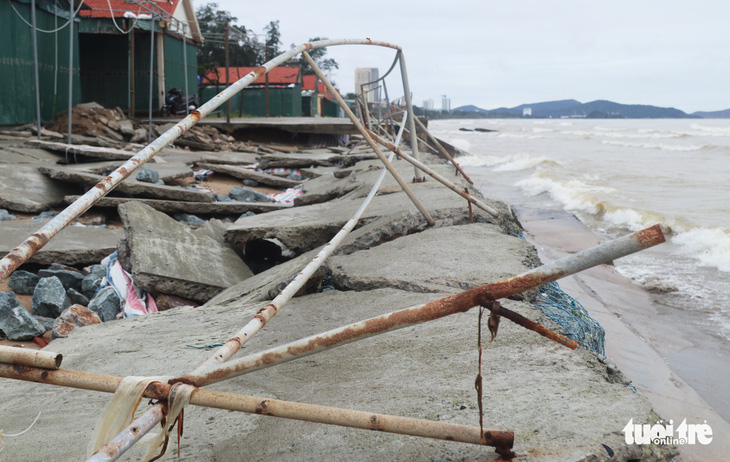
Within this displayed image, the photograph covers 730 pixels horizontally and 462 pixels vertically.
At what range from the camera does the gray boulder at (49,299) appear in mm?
3633

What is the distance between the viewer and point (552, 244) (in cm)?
792

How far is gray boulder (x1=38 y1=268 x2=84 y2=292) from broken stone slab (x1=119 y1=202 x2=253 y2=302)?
351 millimetres

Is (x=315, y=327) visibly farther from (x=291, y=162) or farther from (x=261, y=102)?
(x=261, y=102)

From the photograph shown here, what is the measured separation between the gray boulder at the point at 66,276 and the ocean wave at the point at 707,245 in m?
6.38

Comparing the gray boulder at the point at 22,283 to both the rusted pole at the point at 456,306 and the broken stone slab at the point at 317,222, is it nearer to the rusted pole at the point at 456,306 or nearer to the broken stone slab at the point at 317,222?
the broken stone slab at the point at 317,222

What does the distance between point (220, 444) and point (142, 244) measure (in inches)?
98.6

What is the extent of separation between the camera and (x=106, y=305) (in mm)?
3588

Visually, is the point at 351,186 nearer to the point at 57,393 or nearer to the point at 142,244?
the point at 142,244

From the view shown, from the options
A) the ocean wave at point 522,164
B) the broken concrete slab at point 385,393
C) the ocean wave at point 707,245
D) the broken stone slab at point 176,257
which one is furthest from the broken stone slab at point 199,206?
the ocean wave at point 522,164

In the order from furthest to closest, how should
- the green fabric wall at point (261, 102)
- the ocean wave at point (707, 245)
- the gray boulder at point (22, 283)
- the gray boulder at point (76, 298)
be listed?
the green fabric wall at point (261, 102)
the ocean wave at point (707, 245)
the gray boulder at point (22, 283)
the gray boulder at point (76, 298)

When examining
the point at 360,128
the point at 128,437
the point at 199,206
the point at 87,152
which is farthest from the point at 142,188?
the point at 128,437

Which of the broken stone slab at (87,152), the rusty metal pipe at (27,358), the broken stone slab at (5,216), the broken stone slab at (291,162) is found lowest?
the broken stone slab at (5,216)

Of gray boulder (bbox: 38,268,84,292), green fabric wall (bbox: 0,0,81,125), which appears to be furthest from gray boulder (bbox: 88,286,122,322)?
green fabric wall (bbox: 0,0,81,125)

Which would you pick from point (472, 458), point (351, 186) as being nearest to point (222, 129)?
point (351, 186)
